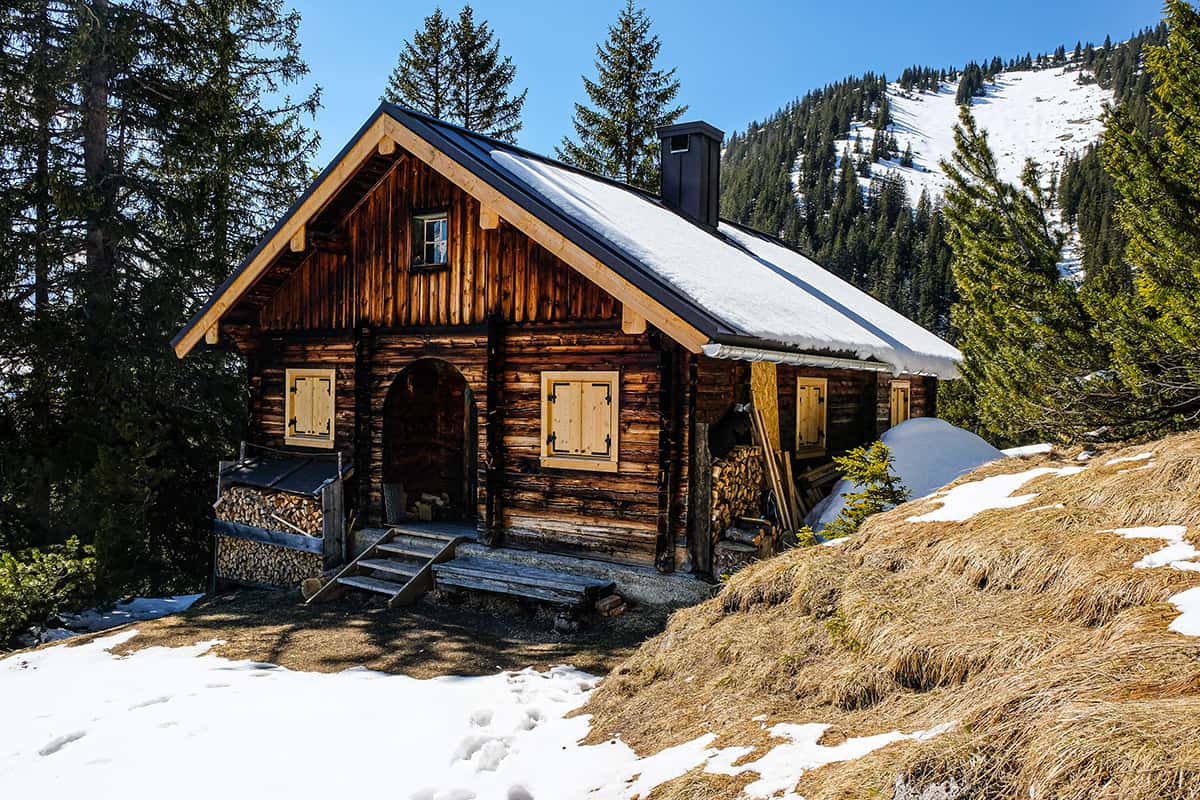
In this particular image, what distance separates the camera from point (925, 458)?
1227 cm

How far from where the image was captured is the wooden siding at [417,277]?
36.6ft

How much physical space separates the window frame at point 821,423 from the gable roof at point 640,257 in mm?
1123

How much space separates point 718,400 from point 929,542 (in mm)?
4454

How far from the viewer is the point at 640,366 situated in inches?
415

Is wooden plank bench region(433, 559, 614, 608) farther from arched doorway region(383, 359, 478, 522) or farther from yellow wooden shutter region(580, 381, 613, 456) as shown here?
arched doorway region(383, 359, 478, 522)

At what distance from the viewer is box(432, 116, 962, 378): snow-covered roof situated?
10070 mm

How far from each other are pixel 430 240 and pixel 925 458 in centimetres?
819

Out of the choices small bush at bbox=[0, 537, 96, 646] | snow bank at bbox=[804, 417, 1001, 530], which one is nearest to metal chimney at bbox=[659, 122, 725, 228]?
snow bank at bbox=[804, 417, 1001, 530]

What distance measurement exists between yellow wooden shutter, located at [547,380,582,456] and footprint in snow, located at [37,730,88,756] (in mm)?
6223

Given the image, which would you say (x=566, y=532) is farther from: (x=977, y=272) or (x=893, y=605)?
(x=977, y=272)

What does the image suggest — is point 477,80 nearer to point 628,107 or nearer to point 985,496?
point 628,107

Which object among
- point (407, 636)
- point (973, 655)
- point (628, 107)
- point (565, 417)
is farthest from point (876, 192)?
point (973, 655)

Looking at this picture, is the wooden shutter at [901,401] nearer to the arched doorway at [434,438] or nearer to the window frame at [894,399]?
the window frame at [894,399]

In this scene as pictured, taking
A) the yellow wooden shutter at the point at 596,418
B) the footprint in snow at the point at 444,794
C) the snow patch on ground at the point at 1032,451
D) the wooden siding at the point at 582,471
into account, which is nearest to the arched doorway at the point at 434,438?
the wooden siding at the point at 582,471
